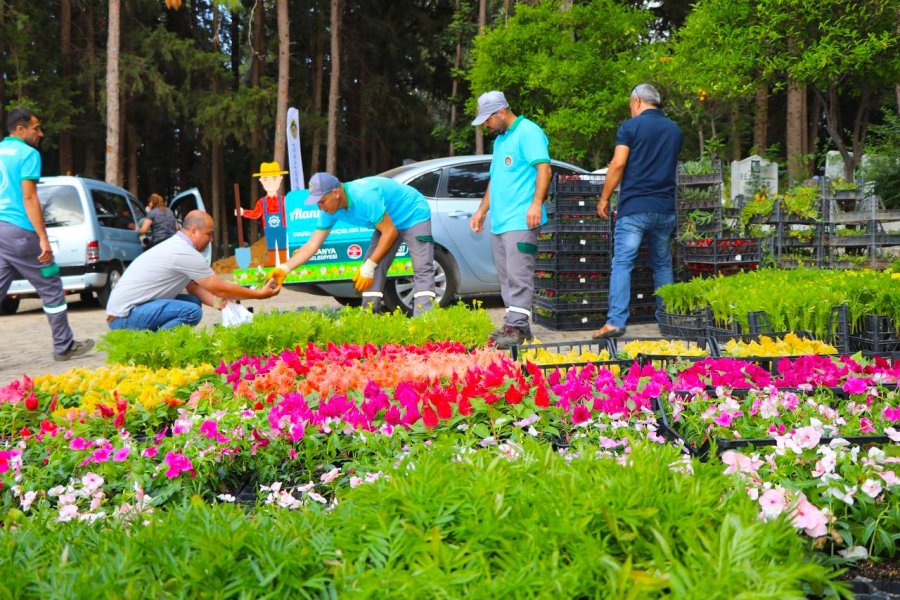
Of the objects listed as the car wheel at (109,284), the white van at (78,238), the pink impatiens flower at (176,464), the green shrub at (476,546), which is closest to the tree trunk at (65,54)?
the white van at (78,238)

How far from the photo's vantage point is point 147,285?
6.40m

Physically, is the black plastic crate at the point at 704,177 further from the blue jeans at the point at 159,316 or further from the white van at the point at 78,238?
the white van at the point at 78,238

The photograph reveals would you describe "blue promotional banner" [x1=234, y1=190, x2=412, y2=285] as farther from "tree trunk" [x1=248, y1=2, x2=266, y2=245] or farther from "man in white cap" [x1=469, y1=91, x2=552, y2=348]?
"tree trunk" [x1=248, y1=2, x2=266, y2=245]

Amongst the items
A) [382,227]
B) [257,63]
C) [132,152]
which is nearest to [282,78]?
[257,63]

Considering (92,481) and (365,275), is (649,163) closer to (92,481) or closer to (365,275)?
(365,275)

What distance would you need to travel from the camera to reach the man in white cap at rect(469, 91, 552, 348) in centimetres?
704

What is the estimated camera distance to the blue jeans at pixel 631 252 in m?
7.21

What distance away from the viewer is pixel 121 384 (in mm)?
3920

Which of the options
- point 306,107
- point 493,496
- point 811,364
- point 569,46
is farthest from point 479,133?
point 493,496

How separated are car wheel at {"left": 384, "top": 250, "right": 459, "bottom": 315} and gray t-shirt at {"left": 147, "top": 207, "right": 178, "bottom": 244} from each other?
21.2 ft

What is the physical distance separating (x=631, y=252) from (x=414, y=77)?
27.5m

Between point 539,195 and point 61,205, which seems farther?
point 61,205

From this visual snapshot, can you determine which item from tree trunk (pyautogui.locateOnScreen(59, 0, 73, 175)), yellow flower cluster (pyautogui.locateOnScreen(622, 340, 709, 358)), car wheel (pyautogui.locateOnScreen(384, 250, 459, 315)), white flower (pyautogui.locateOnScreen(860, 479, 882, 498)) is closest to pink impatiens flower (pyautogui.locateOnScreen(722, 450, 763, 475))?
white flower (pyautogui.locateOnScreen(860, 479, 882, 498))

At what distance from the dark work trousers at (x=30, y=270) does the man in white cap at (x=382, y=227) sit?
7.83ft
